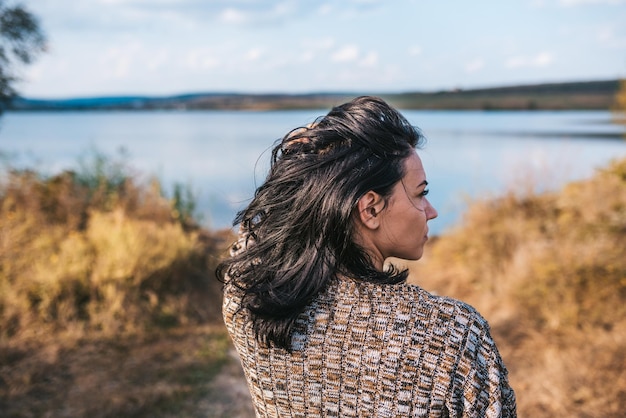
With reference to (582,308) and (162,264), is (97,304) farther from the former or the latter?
(582,308)

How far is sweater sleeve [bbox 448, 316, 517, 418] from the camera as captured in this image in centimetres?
112

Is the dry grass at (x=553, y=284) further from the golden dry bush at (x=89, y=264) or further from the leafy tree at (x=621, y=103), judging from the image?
the golden dry bush at (x=89, y=264)

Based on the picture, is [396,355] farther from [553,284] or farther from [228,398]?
[553,284]

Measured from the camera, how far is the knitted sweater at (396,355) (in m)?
1.12

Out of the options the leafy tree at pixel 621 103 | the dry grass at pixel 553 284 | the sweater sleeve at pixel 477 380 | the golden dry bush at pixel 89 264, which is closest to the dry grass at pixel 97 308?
the golden dry bush at pixel 89 264

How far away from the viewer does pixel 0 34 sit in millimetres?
7375

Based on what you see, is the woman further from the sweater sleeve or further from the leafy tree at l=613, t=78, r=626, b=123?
the leafy tree at l=613, t=78, r=626, b=123

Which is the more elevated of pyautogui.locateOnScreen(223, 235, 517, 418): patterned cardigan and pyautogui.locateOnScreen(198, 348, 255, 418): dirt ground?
pyautogui.locateOnScreen(223, 235, 517, 418): patterned cardigan

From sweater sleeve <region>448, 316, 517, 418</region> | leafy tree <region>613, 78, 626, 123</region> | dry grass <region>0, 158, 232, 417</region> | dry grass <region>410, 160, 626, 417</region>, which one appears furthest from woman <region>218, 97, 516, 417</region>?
leafy tree <region>613, 78, 626, 123</region>

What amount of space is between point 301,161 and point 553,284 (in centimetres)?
484

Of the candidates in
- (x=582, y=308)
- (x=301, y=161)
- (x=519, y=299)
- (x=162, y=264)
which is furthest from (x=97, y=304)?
(x=301, y=161)

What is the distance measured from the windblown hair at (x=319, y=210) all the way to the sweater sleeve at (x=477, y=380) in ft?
0.73

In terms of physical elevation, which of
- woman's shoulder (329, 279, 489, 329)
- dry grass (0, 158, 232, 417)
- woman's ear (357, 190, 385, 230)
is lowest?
dry grass (0, 158, 232, 417)

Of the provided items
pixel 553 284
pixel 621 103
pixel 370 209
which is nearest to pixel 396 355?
pixel 370 209
